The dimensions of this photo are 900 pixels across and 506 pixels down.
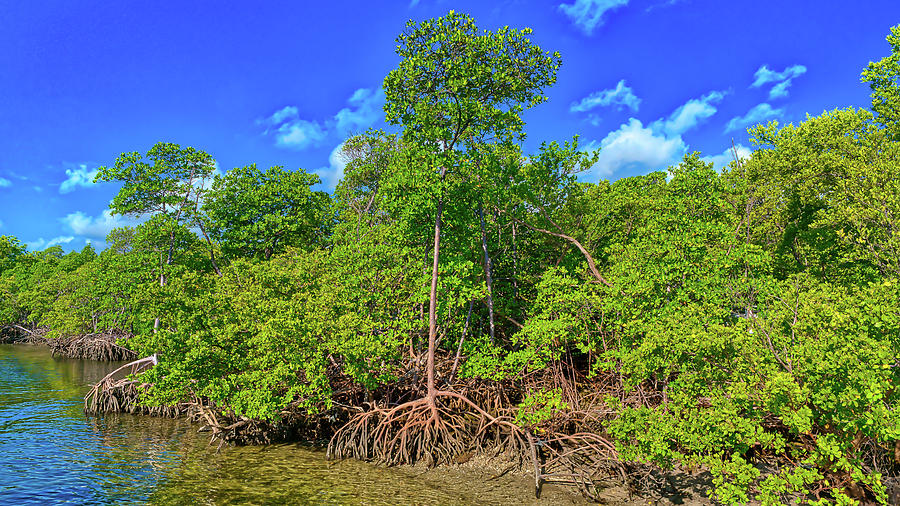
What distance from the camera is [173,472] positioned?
1563cm

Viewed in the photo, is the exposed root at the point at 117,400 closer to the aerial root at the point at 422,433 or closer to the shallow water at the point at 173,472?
the shallow water at the point at 173,472

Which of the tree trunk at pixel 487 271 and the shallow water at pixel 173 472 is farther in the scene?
the tree trunk at pixel 487 271

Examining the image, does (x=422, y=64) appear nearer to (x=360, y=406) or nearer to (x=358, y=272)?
(x=358, y=272)

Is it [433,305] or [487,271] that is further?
[487,271]

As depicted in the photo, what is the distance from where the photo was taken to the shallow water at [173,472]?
13.7m

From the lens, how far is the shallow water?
44.8ft

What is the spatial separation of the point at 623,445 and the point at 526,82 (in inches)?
505

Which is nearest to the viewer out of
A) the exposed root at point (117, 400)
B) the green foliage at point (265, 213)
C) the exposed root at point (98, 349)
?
the exposed root at point (117, 400)

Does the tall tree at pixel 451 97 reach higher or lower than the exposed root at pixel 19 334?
higher

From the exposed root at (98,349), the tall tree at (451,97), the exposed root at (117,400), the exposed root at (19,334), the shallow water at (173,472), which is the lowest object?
the shallow water at (173,472)

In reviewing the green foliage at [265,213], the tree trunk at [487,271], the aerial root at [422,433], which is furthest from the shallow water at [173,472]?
the green foliage at [265,213]

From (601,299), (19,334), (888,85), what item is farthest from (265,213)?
(19,334)

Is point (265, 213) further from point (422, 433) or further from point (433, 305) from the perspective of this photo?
point (422, 433)

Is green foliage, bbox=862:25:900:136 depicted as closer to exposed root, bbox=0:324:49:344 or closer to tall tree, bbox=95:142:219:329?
tall tree, bbox=95:142:219:329
